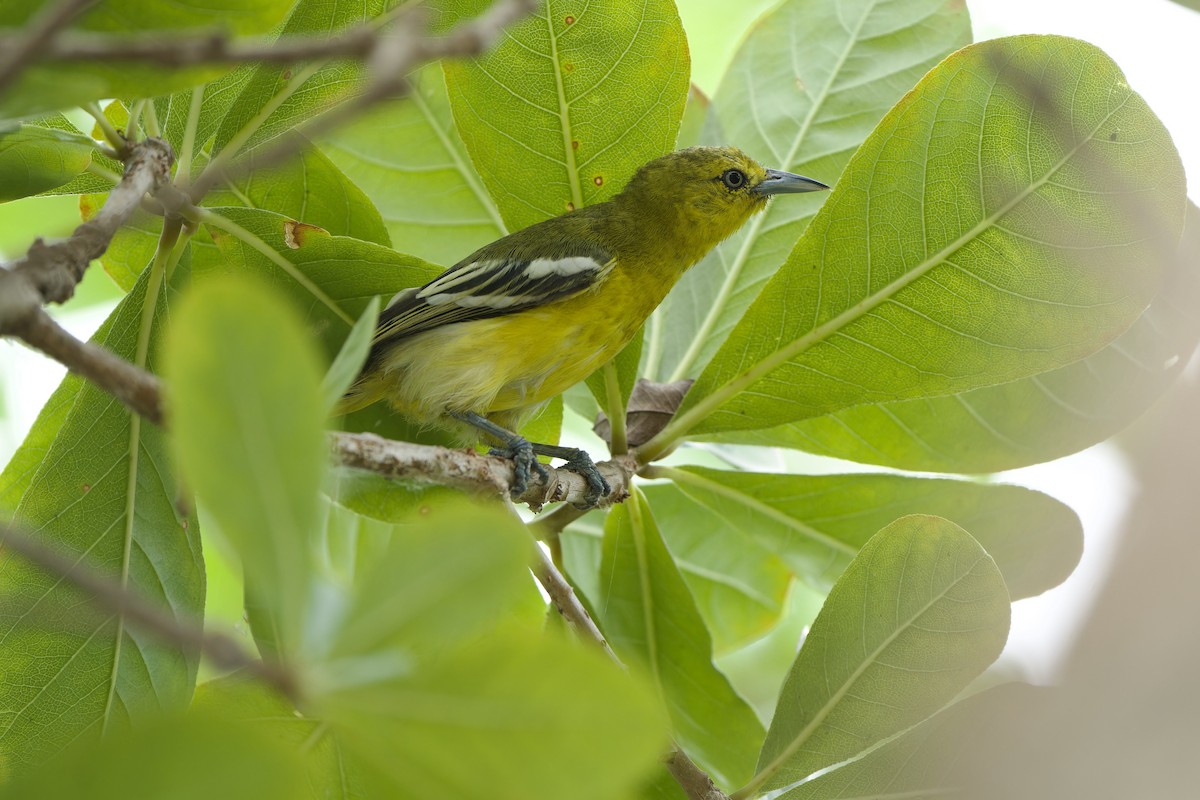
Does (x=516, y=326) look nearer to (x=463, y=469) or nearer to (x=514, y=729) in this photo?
(x=463, y=469)

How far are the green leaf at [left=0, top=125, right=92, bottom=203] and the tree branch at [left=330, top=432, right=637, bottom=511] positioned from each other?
791mm

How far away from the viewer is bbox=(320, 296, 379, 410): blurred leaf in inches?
49.6

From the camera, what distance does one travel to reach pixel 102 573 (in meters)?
2.14

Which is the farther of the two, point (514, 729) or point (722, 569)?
point (722, 569)

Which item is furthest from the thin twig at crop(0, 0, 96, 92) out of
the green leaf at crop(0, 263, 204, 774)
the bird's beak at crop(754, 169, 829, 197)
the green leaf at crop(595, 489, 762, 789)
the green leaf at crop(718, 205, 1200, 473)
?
the bird's beak at crop(754, 169, 829, 197)

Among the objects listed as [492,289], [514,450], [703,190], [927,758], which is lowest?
[927,758]

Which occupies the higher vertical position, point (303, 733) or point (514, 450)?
point (514, 450)

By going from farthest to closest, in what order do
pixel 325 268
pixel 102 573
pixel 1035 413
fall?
pixel 1035 413 < pixel 325 268 < pixel 102 573

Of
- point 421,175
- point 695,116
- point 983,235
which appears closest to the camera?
point 983,235

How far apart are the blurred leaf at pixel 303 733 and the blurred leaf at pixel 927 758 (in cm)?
87

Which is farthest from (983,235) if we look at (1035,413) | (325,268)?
(325,268)

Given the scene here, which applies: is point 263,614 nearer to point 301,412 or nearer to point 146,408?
point 146,408

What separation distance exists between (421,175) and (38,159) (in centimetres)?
133

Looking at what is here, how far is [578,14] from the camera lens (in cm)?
247
